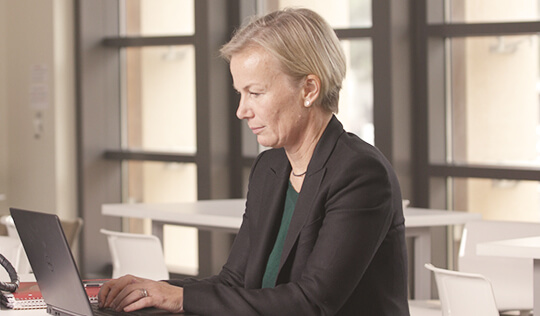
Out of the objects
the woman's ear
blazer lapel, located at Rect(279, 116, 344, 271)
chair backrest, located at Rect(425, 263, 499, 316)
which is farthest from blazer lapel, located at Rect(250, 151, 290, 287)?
chair backrest, located at Rect(425, 263, 499, 316)

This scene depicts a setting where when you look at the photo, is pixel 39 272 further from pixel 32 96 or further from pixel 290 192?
pixel 32 96

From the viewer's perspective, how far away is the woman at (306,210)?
182 cm

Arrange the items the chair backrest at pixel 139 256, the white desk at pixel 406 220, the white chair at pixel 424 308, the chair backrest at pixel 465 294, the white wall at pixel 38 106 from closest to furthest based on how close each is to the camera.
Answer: the chair backrest at pixel 465 294
the white chair at pixel 424 308
the chair backrest at pixel 139 256
the white desk at pixel 406 220
the white wall at pixel 38 106

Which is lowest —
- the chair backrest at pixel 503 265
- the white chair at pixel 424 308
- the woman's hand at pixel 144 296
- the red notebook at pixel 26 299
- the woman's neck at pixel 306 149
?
the white chair at pixel 424 308

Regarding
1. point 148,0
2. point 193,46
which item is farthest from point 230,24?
point 148,0

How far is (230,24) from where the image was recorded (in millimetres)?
6316

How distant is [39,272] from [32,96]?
5243 mm

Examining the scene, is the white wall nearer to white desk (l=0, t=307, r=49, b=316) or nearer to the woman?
white desk (l=0, t=307, r=49, b=316)

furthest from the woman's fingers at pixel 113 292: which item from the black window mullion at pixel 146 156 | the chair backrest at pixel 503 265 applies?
the black window mullion at pixel 146 156

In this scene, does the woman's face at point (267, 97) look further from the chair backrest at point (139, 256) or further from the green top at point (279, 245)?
the chair backrest at point (139, 256)

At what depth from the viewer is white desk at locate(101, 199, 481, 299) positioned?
13.4ft

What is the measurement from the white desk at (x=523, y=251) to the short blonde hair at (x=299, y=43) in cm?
114

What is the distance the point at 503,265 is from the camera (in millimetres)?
3734

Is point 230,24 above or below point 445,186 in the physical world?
above
